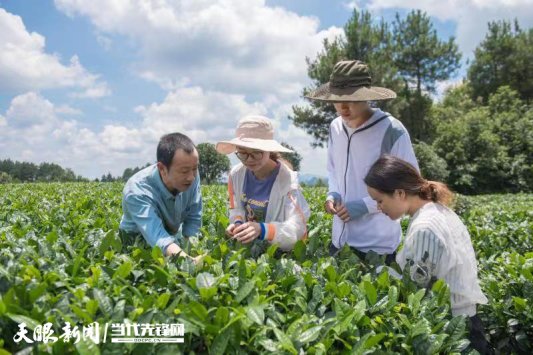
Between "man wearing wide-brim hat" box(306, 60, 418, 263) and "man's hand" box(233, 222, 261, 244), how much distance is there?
601 millimetres

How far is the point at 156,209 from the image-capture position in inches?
120

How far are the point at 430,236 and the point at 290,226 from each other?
87cm

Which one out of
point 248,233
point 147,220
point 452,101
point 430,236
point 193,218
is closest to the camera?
point 430,236

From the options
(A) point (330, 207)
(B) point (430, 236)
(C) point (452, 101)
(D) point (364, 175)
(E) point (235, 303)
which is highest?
(C) point (452, 101)

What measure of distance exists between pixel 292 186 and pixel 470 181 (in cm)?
2657

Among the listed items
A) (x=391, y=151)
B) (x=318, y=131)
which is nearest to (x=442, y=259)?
(x=391, y=151)

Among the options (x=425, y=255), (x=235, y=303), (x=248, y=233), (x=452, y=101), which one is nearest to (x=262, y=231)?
(x=248, y=233)

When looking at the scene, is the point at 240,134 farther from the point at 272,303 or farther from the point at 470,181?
the point at 470,181

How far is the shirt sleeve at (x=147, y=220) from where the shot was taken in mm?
2751

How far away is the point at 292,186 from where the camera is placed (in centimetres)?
303

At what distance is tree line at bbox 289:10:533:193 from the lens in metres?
27.5

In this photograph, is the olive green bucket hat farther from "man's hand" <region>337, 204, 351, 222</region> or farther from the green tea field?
the green tea field

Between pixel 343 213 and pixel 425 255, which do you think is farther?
pixel 343 213

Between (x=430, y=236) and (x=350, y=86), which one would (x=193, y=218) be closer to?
(x=350, y=86)
